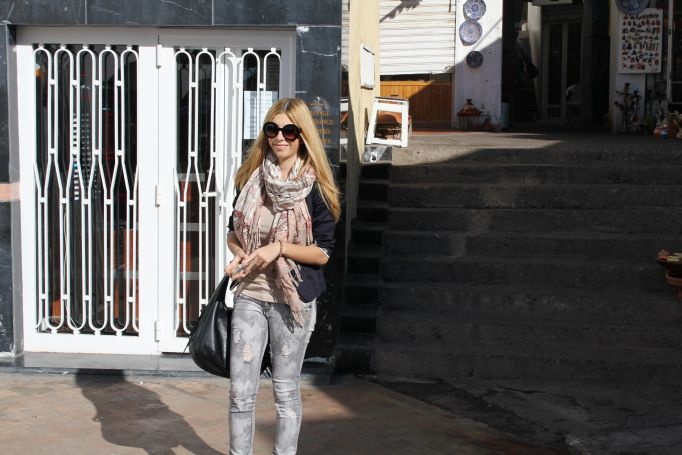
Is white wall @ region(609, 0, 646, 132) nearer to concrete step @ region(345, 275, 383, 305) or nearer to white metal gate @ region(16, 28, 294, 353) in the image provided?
concrete step @ region(345, 275, 383, 305)

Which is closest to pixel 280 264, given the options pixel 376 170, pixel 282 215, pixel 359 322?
pixel 282 215

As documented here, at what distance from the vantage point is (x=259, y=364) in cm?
454

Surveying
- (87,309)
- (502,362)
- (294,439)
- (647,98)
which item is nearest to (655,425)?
(502,362)

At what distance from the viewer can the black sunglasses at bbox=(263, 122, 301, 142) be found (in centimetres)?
448

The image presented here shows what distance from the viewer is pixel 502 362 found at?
691 centimetres

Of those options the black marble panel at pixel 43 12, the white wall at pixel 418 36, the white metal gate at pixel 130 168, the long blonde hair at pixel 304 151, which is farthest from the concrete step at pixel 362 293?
the white wall at pixel 418 36

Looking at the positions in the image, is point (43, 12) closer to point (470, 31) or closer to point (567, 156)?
point (567, 156)

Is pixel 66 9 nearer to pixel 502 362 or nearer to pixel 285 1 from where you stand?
pixel 285 1

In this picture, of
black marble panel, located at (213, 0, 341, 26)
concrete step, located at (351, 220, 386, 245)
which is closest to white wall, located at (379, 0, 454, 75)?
concrete step, located at (351, 220, 386, 245)

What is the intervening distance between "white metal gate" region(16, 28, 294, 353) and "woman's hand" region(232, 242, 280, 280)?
2.55m

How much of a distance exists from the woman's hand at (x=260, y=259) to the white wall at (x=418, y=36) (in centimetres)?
1254

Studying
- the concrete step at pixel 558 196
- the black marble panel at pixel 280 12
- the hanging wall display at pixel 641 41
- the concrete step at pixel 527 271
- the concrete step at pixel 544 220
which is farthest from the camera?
the hanging wall display at pixel 641 41

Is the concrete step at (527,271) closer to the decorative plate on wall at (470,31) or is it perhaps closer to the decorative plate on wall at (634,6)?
the decorative plate on wall at (634,6)

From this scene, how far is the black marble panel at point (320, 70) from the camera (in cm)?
654
